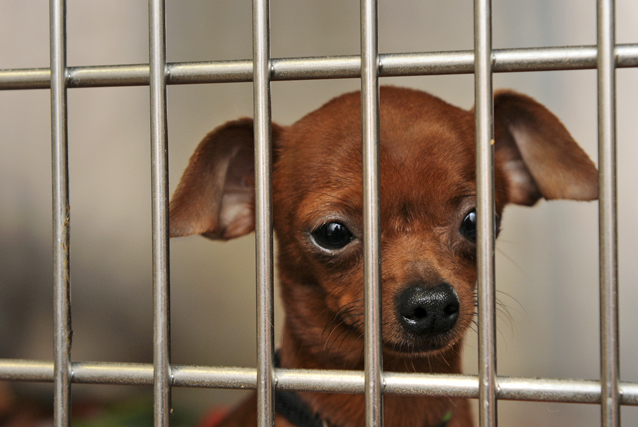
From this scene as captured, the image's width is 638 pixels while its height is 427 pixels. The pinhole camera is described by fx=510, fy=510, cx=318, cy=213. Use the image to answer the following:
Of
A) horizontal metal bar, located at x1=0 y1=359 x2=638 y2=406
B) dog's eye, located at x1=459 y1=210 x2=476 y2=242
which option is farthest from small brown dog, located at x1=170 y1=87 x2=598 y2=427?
horizontal metal bar, located at x1=0 y1=359 x2=638 y2=406

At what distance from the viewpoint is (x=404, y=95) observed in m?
1.45

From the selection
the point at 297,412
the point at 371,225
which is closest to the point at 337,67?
the point at 371,225

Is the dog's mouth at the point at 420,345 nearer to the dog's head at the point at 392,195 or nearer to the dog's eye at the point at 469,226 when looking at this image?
the dog's head at the point at 392,195

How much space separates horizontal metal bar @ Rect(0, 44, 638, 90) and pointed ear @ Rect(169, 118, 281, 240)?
454 millimetres

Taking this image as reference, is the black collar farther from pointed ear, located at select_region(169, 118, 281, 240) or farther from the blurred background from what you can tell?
the blurred background

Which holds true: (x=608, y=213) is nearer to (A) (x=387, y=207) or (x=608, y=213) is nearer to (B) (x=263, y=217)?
(B) (x=263, y=217)

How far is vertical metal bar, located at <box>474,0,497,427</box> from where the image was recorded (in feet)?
2.19

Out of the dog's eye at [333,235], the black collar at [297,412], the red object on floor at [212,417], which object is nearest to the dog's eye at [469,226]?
the dog's eye at [333,235]

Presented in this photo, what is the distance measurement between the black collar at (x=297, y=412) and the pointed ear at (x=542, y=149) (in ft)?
2.18

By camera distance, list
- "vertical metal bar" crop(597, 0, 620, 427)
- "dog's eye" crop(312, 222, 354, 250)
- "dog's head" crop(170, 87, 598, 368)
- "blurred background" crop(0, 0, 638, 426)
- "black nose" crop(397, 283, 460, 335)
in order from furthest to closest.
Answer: "blurred background" crop(0, 0, 638, 426) < "dog's eye" crop(312, 222, 354, 250) < "dog's head" crop(170, 87, 598, 368) < "black nose" crop(397, 283, 460, 335) < "vertical metal bar" crop(597, 0, 620, 427)

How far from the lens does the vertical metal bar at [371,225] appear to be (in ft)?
2.26

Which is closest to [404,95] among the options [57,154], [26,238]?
[57,154]

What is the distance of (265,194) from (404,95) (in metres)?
0.85

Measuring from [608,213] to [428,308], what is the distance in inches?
18.9
